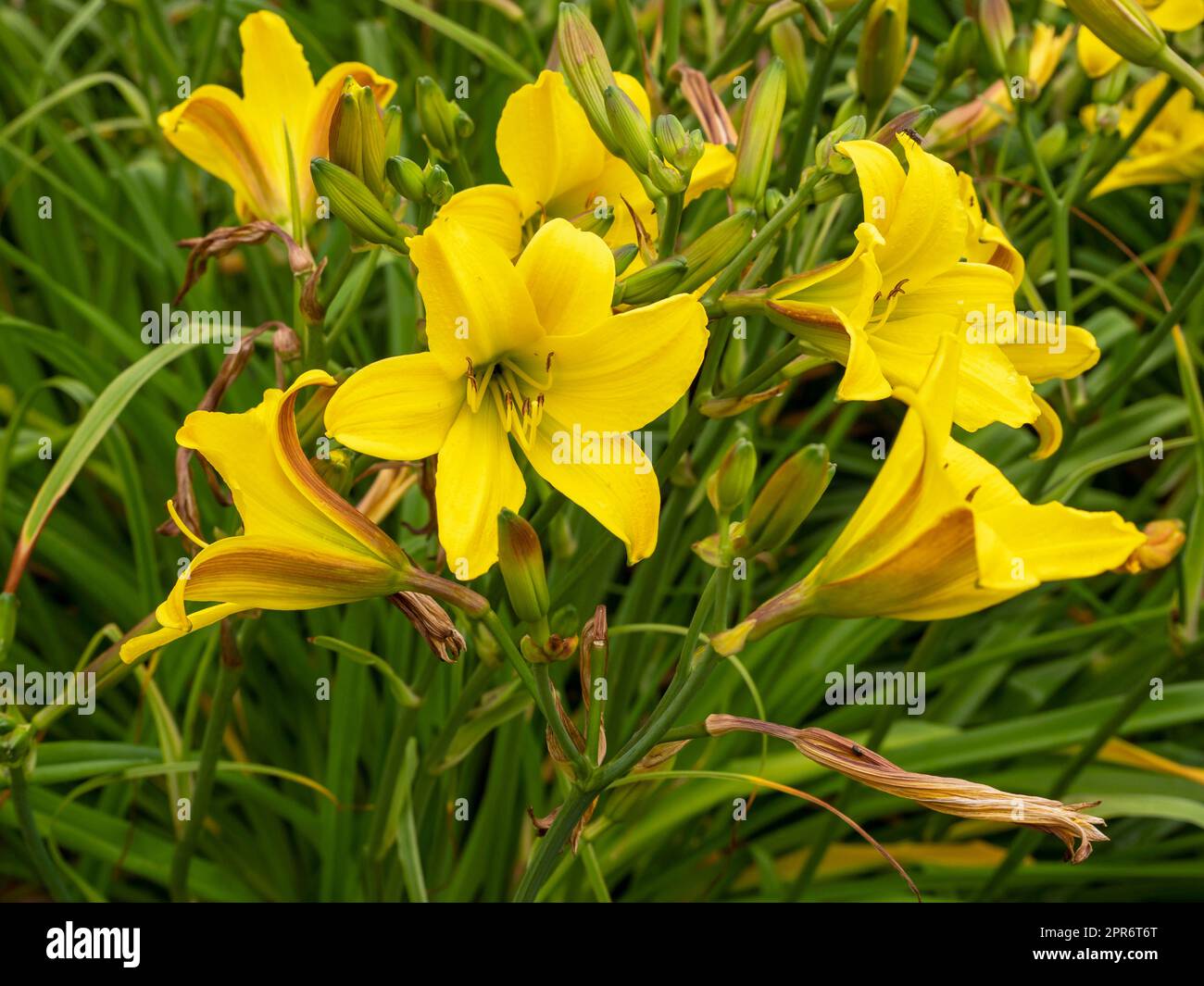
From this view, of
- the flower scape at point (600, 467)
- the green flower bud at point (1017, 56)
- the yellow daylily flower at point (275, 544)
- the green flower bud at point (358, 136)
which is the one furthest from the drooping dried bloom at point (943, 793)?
the green flower bud at point (1017, 56)

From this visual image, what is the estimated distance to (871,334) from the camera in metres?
0.80

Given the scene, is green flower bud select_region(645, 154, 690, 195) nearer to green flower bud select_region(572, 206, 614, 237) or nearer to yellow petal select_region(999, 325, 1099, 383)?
green flower bud select_region(572, 206, 614, 237)

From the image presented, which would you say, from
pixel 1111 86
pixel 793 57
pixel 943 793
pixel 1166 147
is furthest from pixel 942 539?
pixel 1166 147

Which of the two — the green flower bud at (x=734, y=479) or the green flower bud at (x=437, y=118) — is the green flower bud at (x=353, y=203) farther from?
the green flower bud at (x=734, y=479)

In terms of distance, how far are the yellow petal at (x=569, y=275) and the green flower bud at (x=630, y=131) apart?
10 cm

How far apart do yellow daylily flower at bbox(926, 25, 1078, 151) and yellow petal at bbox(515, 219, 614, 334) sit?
72cm

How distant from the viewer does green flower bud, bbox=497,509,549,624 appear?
71 centimetres

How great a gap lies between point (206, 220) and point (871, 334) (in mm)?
1583

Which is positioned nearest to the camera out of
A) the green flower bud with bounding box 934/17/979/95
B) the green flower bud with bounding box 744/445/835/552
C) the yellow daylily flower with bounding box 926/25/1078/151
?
the green flower bud with bounding box 744/445/835/552

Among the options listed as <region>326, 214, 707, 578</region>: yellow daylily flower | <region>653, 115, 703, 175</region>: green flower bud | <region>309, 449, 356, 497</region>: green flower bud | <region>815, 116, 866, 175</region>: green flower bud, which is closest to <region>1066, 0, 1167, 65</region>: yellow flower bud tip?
<region>815, 116, 866, 175</region>: green flower bud

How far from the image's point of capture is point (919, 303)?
82 cm

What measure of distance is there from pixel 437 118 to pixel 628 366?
0.33m

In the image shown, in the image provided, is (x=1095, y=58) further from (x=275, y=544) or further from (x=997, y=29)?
(x=275, y=544)
